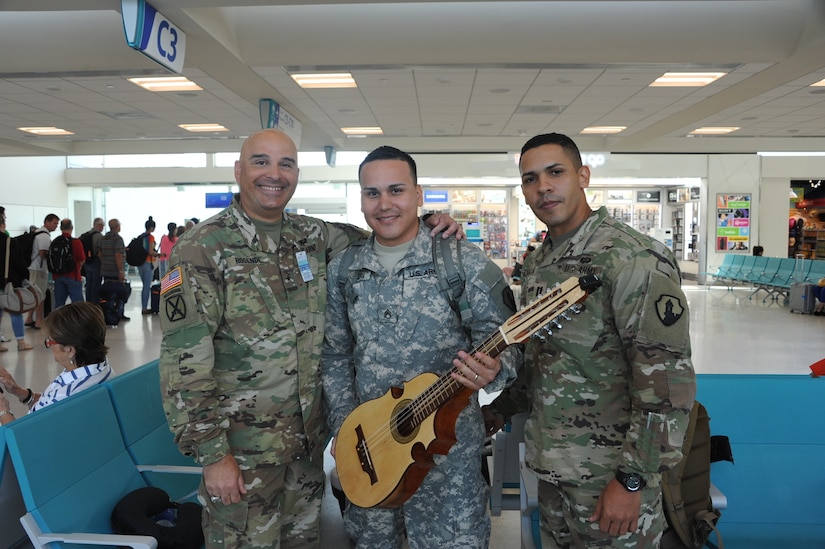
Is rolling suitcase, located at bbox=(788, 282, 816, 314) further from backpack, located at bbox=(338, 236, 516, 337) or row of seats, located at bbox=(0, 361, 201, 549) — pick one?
row of seats, located at bbox=(0, 361, 201, 549)

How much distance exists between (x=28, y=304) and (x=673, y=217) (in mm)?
17850

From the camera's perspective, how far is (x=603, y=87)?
8.91 meters

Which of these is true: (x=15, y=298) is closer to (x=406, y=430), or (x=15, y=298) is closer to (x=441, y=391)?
(x=406, y=430)

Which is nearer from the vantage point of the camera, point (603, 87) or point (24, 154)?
point (603, 87)

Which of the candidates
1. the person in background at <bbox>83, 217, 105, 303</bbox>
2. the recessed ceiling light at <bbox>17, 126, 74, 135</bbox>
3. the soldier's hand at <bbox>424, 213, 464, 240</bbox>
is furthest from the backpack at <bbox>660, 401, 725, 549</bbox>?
the recessed ceiling light at <bbox>17, 126, 74, 135</bbox>

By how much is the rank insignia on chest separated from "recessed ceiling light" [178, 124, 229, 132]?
12311mm

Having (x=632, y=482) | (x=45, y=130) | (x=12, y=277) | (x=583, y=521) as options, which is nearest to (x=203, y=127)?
(x=45, y=130)

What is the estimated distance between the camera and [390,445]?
1809 millimetres

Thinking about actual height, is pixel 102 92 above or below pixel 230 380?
above

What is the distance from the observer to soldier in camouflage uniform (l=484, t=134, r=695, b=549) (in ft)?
5.34

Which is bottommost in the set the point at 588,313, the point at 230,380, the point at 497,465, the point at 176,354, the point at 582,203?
the point at 497,465

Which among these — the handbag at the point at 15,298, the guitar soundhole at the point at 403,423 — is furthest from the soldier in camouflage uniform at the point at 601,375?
the handbag at the point at 15,298

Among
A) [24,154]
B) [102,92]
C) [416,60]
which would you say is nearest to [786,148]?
[416,60]

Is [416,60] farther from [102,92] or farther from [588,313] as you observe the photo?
[588,313]
